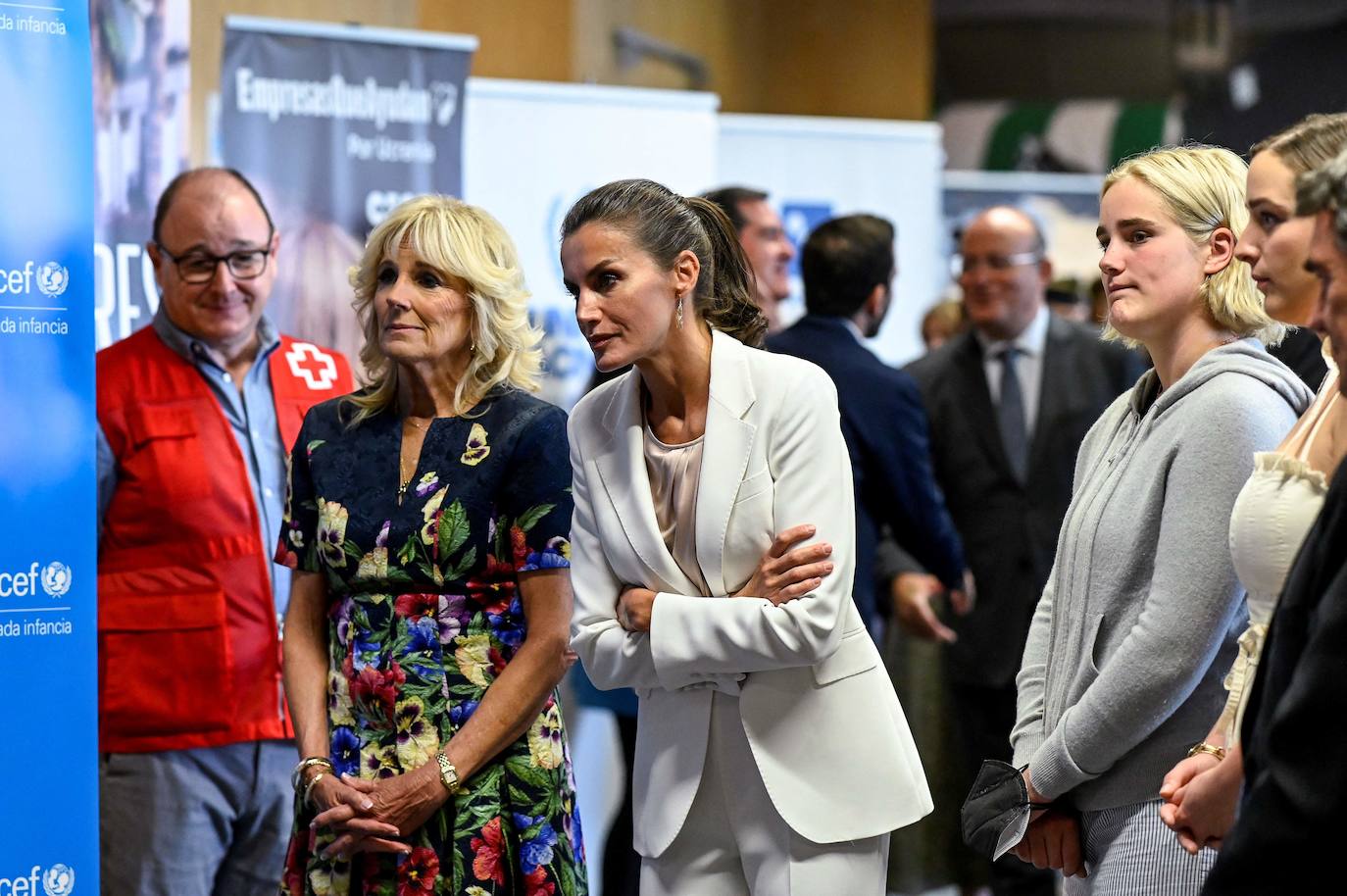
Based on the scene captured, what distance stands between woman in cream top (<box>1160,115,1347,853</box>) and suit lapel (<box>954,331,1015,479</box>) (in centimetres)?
269

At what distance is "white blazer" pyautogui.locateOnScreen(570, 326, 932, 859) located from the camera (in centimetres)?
233

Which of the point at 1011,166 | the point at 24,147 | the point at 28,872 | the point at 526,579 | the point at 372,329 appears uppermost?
the point at 1011,166

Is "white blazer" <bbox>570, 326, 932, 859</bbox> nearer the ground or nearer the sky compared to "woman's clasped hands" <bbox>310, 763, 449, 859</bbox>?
nearer the sky

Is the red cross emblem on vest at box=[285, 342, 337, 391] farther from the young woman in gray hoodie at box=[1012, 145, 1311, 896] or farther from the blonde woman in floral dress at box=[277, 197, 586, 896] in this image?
the young woman in gray hoodie at box=[1012, 145, 1311, 896]

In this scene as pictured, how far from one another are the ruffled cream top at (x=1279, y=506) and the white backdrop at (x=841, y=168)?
5.77 meters

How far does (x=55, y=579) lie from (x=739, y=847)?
4.24ft

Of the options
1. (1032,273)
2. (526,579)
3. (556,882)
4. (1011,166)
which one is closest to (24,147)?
(526,579)

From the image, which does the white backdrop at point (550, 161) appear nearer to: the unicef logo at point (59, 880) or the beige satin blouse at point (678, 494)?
the unicef logo at point (59, 880)

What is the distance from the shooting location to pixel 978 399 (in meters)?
4.88

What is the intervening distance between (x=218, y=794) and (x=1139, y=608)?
1.89 m

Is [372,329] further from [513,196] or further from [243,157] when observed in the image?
[513,196]

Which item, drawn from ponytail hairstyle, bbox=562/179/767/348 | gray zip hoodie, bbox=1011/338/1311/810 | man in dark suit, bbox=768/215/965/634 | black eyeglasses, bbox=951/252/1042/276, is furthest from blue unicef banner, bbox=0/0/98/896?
black eyeglasses, bbox=951/252/1042/276

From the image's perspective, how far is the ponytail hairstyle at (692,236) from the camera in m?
2.45

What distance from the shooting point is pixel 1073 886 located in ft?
8.29
